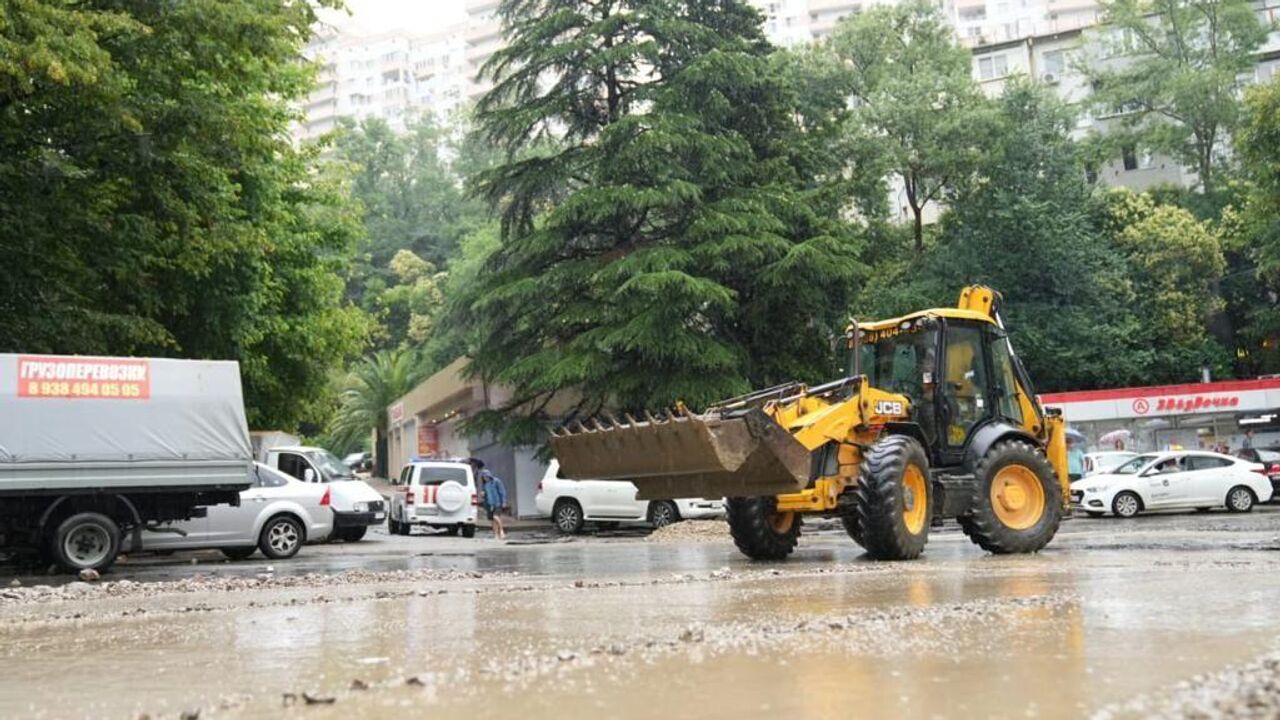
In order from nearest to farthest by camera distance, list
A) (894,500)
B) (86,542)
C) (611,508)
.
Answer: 1. (894,500)
2. (86,542)
3. (611,508)

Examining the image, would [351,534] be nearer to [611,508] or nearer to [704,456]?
[611,508]

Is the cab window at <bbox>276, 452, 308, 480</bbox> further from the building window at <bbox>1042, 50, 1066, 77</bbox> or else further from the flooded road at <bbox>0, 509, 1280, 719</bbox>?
the building window at <bbox>1042, 50, 1066, 77</bbox>

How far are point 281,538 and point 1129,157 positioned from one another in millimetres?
48881

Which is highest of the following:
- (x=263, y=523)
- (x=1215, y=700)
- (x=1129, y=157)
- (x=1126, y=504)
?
(x=1129, y=157)

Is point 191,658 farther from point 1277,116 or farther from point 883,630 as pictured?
point 1277,116

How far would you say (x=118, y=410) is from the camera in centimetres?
1609

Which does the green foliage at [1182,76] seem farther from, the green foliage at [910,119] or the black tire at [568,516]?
the black tire at [568,516]

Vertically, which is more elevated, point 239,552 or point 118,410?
point 118,410

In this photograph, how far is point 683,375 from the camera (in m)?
27.5

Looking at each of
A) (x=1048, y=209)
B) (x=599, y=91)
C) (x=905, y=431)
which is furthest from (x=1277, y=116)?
(x=905, y=431)

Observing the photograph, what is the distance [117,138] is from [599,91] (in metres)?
15.7

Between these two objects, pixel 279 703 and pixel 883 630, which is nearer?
pixel 279 703

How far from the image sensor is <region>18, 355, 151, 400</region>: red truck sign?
15.5 meters

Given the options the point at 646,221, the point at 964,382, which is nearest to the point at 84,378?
the point at 964,382
